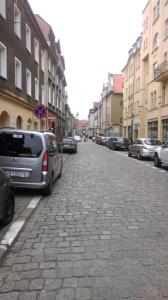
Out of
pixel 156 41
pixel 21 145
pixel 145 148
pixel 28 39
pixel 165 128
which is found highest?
pixel 156 41

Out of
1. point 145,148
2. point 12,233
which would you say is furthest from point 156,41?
point 12,233

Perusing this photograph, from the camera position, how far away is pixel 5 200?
5332 millimetres

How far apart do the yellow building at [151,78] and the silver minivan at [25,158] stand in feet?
71.9

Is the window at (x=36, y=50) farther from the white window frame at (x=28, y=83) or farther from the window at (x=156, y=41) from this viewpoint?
the window at (x=156, y=41)

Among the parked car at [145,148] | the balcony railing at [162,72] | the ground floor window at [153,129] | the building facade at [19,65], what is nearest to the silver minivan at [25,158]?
the building facade at [19,65]

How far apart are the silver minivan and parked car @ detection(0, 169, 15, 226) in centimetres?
206

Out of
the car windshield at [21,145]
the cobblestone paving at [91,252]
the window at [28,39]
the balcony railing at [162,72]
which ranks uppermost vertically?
the window at [28,39]

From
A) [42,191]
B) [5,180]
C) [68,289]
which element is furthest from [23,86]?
[68,289]

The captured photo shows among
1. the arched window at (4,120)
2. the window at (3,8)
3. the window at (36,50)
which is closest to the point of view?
the window at (3,8)

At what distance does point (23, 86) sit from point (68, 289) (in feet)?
58.0

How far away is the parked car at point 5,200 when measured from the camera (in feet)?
17.0

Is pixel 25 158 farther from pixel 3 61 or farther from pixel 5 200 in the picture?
pixel 3 61

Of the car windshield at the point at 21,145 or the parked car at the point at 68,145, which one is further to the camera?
the parked car at the point at 68,145

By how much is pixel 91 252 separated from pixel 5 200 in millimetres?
1847
